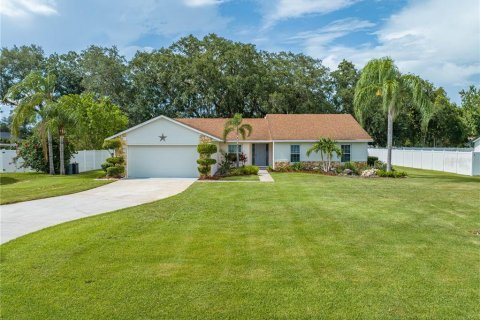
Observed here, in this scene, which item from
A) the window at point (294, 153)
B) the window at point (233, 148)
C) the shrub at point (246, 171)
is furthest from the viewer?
the window at point (233, 148)

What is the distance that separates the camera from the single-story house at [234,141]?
899 inches

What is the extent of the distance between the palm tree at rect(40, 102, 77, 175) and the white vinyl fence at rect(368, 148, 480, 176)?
26.0 meters

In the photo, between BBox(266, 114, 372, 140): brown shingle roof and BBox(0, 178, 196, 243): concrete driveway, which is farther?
BBox(266, 114, 372, 140): brown shingle roof

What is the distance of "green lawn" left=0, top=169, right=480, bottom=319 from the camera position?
15.6 ft

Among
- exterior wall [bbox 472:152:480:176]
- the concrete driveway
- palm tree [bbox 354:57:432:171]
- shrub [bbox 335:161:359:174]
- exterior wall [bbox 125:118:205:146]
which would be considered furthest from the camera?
shrub [bbox 335:161:359:174]

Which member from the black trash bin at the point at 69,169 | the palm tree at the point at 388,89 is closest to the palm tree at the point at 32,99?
the black trash bin at the point at 69,169

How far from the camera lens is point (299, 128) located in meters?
28.0

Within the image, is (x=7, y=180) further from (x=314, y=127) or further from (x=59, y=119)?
(x=314, y=127)

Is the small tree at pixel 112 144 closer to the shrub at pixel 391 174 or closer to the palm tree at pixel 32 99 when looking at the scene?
the palm tree at pixel 32 99

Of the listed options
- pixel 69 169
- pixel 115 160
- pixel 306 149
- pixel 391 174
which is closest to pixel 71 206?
pixel 115 160

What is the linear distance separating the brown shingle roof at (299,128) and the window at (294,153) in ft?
2.16

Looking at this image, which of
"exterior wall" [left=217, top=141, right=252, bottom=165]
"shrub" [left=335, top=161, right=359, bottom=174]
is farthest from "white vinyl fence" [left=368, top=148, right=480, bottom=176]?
"exterior wall" [left=217, top=141, right=252, bottom=165]

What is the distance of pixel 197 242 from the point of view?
7.77 m

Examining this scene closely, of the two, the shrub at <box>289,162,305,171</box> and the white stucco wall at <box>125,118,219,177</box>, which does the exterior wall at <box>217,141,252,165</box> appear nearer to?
the shrub at <box>289,162,305,171</box>
